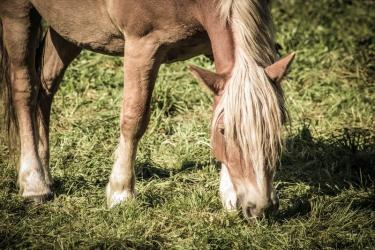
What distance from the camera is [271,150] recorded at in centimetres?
315

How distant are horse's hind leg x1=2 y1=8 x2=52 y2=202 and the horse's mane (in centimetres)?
153

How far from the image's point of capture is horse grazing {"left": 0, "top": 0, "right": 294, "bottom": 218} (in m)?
3.15

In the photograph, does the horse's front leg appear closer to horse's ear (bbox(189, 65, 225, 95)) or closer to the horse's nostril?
horse's ear (bbox(189, 65, 225, 95))

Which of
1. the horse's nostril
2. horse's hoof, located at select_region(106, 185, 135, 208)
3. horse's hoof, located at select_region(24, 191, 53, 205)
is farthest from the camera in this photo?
horse's hoof, located at select_region(24, 191, 53, 205)

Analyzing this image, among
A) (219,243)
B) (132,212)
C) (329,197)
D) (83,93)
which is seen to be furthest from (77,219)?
(83,93)

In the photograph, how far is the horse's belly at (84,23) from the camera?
12.6ft

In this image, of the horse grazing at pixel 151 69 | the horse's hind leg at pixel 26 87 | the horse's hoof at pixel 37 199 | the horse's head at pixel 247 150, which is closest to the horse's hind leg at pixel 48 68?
the horse grazing at pixel 151 69

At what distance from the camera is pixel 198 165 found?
4676 mm

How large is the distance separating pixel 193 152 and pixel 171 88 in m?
1.12

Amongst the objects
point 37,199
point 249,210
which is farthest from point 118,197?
point 249,210

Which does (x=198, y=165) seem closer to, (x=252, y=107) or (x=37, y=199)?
(x=37, y=199)

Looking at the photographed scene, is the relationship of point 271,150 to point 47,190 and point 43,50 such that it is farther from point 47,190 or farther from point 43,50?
point 43,50

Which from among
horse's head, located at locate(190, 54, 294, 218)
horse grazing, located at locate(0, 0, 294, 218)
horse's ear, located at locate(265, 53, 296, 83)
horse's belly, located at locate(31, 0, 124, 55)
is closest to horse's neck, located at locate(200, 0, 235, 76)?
horse grazing, located at locate(0, 0, 294, 218)

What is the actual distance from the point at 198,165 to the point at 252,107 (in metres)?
1.65
